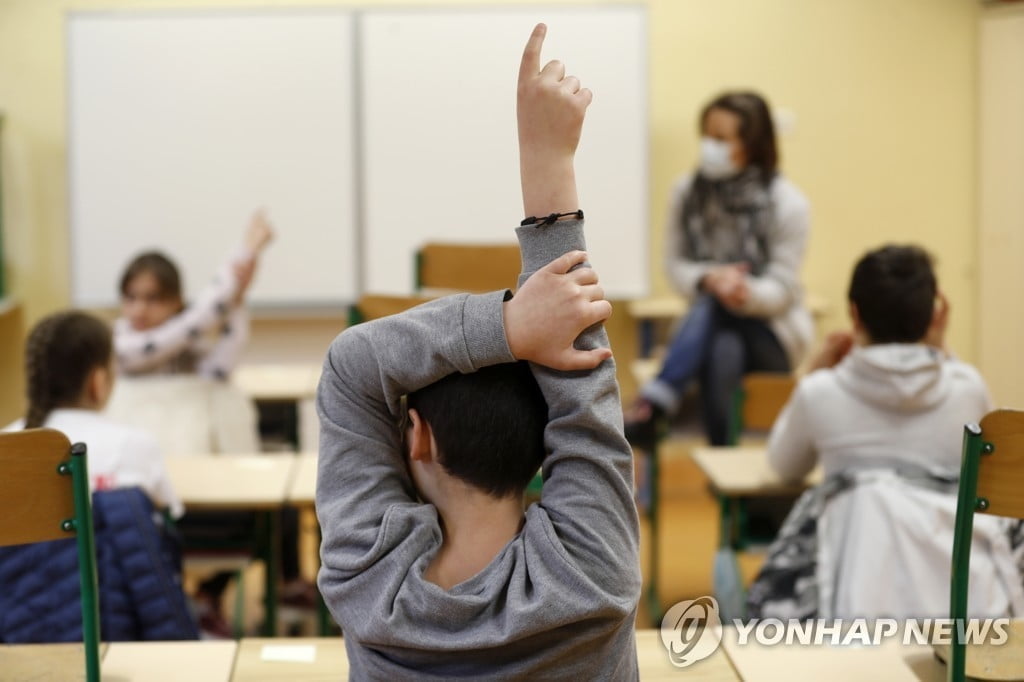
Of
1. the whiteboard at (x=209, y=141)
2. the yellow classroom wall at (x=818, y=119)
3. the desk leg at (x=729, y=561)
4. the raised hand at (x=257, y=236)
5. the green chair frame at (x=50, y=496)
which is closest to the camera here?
the green chair frame at (x=50, y=496)

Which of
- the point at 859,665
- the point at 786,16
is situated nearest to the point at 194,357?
the point at 859,665

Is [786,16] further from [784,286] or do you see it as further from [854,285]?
[854,285]

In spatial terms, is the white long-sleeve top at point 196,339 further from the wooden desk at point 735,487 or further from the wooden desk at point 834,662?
the wooden desk at point 834,662

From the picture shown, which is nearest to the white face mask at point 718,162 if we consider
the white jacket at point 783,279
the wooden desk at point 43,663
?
the white jacket at point 783,279

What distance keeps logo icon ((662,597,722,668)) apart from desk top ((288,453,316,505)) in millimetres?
936

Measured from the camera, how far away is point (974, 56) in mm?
5340

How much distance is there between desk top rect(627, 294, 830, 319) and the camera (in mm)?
5102

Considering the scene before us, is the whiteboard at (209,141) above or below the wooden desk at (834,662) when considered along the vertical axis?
above

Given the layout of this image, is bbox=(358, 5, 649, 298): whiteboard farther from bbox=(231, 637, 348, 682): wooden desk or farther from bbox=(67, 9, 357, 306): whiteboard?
bbox=(231, 637, 348, 682): wooden desk

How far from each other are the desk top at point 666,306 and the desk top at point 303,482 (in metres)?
2.51

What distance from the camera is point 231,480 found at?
8.43ft

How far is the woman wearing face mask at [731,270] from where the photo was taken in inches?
141

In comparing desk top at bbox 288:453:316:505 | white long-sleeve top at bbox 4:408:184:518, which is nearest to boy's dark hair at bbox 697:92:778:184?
desk top at bbox 288:453:316:505

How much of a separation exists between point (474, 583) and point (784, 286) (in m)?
2.74
